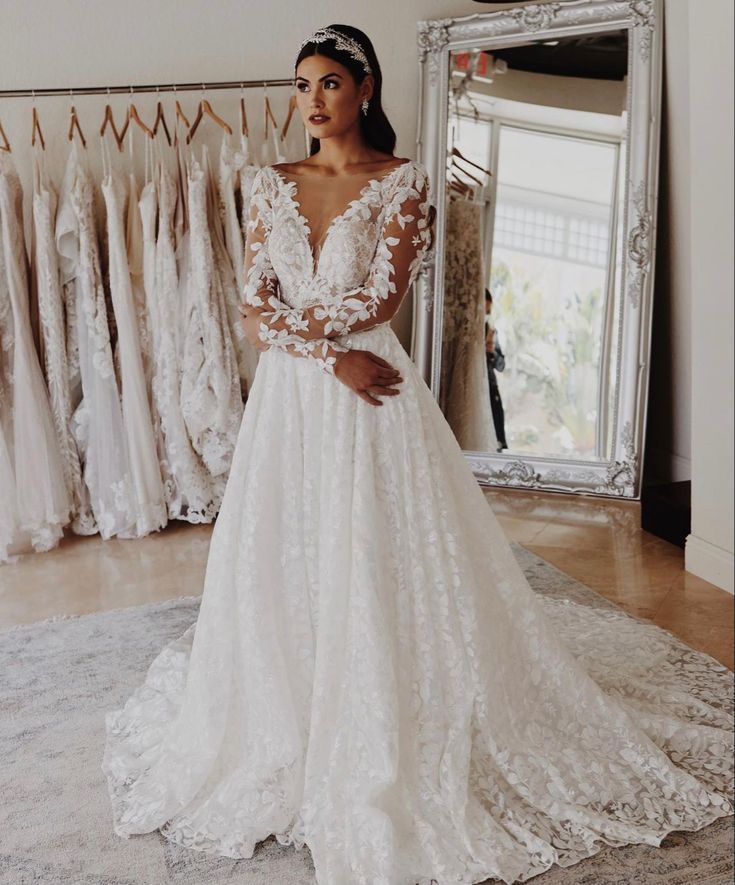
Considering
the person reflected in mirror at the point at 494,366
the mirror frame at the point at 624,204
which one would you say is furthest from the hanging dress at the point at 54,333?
the person reflected in mirror at the point at 494,366

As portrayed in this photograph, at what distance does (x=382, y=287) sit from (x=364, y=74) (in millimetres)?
348

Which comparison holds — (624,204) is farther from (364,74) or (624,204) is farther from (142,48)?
(364,74)

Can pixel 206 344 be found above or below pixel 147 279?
below

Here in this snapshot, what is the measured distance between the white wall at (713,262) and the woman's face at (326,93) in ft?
2.95

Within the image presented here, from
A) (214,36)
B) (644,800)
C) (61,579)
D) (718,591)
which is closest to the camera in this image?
(718,591)

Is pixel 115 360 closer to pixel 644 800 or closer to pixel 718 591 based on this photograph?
pixel 644 800

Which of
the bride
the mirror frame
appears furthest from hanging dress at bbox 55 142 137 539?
the bride

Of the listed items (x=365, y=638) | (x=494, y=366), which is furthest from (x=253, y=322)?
(x=494, y=366)

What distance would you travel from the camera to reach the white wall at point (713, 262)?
1.89 feet

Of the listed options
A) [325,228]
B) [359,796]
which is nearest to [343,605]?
[359,796]

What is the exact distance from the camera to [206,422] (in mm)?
3396

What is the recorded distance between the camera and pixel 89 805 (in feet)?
5.46

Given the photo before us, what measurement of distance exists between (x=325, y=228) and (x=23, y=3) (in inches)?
91.8

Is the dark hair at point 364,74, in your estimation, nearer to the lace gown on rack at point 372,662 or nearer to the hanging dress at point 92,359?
the lace gown on rack at point 372,662
